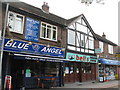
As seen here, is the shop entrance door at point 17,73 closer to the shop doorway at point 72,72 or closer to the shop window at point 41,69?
the shop window at point 41,69

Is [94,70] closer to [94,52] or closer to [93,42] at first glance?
[94,52]

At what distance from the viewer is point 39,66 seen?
13.3 metres

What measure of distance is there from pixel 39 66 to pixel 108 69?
14.3 meters

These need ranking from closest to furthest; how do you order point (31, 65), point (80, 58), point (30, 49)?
point (30, 49) → point (31, 65) → point (80, 58)

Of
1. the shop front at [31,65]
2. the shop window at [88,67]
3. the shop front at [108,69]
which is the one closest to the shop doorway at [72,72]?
the shop front at [31,65]

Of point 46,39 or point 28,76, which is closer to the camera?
point 28,76

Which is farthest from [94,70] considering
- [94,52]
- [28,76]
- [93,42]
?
[28,76]

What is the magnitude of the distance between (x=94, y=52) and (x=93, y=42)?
1.41 meters

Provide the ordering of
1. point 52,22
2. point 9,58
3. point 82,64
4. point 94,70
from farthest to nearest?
point 94,70, point 82,64, point 52,22, point 9,58

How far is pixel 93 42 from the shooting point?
790 inches

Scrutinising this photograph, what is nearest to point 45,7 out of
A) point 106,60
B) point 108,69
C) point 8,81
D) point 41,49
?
point 41,49

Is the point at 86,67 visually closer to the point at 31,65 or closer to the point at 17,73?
the point at 31,65

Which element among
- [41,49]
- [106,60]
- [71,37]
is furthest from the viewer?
[106,60]

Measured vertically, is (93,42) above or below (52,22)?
below
